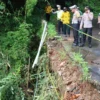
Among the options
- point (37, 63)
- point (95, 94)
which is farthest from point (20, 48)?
point (95, 94)

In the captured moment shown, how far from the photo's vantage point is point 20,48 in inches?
538

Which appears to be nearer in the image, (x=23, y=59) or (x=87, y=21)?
(x=87, y=21)

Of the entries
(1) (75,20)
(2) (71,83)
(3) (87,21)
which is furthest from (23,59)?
(2) (71,83)

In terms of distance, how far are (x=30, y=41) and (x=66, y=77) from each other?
5.19 m

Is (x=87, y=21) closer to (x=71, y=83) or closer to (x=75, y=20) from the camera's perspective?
(x=75, y=20)

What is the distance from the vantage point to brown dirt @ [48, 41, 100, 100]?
8.72 meters

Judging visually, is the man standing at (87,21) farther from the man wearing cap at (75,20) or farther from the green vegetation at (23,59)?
the green vegetation at (23,59)

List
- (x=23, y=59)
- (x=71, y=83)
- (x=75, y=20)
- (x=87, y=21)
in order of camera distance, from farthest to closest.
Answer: (x=23, y=59), (x=75, y=20), (x=87, y=21), (x=71, y=83)

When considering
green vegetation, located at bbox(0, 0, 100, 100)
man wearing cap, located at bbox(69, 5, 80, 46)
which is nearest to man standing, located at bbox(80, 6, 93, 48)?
man wearing cap, located at bbox(69, 5, 80, 46)

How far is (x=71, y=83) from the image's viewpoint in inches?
364

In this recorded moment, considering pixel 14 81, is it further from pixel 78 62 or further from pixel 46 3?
pixel 46 3

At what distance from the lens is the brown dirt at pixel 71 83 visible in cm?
872

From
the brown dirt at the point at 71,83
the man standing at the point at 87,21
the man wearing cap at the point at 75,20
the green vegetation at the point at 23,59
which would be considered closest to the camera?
the brown dirt at the point at 71,83

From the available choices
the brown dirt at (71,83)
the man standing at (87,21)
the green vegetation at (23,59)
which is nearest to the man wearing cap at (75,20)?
the man standing at (87,21)
